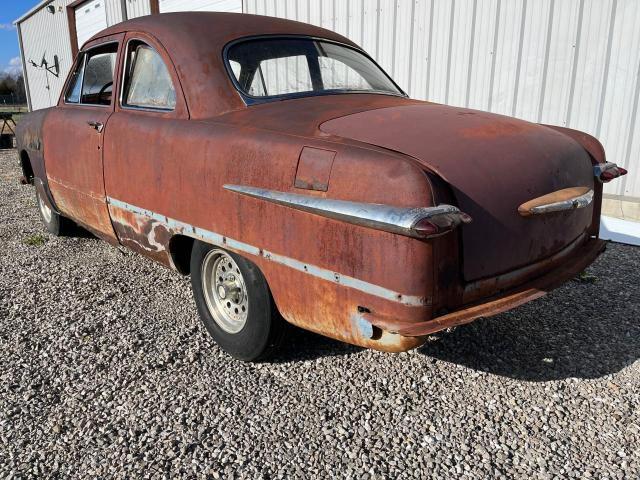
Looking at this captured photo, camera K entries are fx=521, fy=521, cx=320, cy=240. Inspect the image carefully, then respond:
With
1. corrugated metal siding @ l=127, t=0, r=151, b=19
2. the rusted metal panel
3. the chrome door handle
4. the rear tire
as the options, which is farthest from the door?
corrugated metal siding @ l=127, t=0, r=151, b=19

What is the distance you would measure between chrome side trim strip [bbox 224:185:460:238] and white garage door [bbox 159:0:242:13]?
7611 millimetres

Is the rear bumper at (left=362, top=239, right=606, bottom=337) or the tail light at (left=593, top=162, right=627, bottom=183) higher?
the tail light at (left=593, top=162, right=627, bottom=183)

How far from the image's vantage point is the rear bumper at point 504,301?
6.51ft

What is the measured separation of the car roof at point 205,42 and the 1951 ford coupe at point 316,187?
11mm

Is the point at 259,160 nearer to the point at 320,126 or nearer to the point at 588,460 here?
the point at 320,126

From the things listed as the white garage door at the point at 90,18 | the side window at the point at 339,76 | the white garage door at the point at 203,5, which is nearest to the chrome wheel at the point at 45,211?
the side window at the point at 339,76

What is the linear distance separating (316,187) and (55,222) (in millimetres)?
3943

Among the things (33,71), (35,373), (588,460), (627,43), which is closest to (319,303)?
(588,460)

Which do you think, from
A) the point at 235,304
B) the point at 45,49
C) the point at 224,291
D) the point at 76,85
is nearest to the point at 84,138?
the point at 76,85

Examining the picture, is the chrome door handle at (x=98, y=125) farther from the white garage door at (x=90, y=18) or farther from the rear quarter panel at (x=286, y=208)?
the white garage door at (x=90, y=18)

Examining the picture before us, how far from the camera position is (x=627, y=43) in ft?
16.3

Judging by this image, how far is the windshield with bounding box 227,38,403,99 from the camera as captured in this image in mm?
3006

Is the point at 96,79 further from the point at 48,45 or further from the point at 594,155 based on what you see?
the point at 48,45

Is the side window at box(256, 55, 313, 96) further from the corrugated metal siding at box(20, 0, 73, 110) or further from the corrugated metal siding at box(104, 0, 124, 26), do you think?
the corrugated metal siding at box(20, 0, 73, 110)
